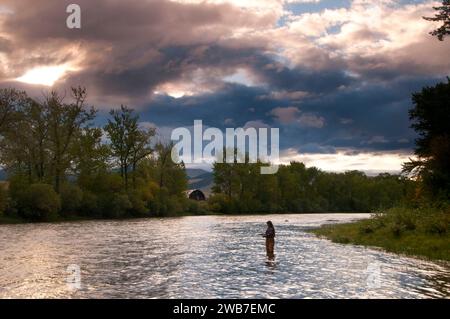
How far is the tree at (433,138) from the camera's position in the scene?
4475 cm

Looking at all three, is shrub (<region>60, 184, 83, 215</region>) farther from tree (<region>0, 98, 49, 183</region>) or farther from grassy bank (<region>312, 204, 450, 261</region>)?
grassy bank (<region>312, 204, 450, 261</region>)

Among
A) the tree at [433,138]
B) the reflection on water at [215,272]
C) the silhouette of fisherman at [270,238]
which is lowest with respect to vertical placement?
the reflection on water at [215,272]

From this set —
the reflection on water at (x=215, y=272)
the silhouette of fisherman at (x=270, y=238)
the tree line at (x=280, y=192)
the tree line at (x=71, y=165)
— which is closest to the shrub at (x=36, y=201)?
the tree line at (x=71, y=165)

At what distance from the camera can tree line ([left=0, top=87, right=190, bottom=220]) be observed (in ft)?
265

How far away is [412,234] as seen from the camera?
40.1m

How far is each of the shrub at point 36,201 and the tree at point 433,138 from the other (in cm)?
5603

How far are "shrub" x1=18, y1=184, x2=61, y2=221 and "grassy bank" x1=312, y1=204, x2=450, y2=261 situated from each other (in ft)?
168

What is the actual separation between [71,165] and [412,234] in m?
74.4

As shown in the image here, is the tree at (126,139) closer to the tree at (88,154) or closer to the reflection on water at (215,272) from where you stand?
the tree at (88,154)

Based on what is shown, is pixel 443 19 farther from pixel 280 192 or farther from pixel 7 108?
pixel 280 192

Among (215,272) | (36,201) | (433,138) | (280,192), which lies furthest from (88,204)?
(280,192)

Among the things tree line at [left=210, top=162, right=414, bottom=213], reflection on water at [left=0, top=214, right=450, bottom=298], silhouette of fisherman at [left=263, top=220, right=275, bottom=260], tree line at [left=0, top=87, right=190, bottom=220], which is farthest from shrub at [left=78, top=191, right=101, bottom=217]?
silhouette of fisherman at [left=263, top=220, right=275, bottom=260]

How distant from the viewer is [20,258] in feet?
109

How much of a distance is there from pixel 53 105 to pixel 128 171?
33.5 metres
